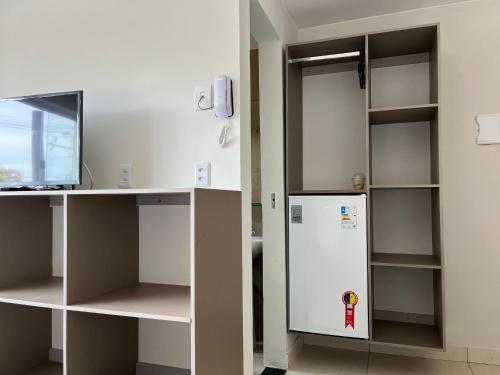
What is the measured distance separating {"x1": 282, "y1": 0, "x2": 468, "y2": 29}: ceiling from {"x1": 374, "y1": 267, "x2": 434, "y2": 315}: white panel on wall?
178 centimetres

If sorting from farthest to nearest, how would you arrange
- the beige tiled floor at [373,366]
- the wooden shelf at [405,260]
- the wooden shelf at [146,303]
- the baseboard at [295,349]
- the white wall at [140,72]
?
the baseboard at [295,349] → the beige tiled floor at [373,366] → the wooden shelf at [405,260] → the white wall at [140,72] → the wooden shelf at [146,303]

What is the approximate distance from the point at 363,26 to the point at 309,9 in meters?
0.45

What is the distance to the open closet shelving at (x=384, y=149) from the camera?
240 centimetres

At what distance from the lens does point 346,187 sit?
2701 millimetres

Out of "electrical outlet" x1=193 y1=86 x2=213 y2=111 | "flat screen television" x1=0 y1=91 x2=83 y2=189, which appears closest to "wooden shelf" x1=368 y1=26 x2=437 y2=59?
"electrical outlet" x1=193 y1=86 x2=213 y2=111

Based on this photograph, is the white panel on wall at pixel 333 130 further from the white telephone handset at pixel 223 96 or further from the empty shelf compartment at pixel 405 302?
the white telephone handset at pixel 223 96

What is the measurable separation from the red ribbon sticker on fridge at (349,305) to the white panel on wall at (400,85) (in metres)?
1.31

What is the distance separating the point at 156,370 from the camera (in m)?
1.89

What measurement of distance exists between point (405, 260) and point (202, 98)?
1.57 meters

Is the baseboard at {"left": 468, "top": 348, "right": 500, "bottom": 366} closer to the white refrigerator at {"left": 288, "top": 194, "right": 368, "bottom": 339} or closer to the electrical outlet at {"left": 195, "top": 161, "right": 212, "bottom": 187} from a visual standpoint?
the white refrigerator at {"left": 288, "top": 194, "right": 368, "bottom": 339}

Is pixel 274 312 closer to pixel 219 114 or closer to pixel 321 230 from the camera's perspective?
pixel 321 230

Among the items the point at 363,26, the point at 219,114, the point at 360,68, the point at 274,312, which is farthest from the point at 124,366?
the point at 363,26

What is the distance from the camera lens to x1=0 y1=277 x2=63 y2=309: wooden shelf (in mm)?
1569

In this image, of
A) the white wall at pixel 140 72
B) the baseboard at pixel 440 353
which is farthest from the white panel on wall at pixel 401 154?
the white wall at pixel 140 72
